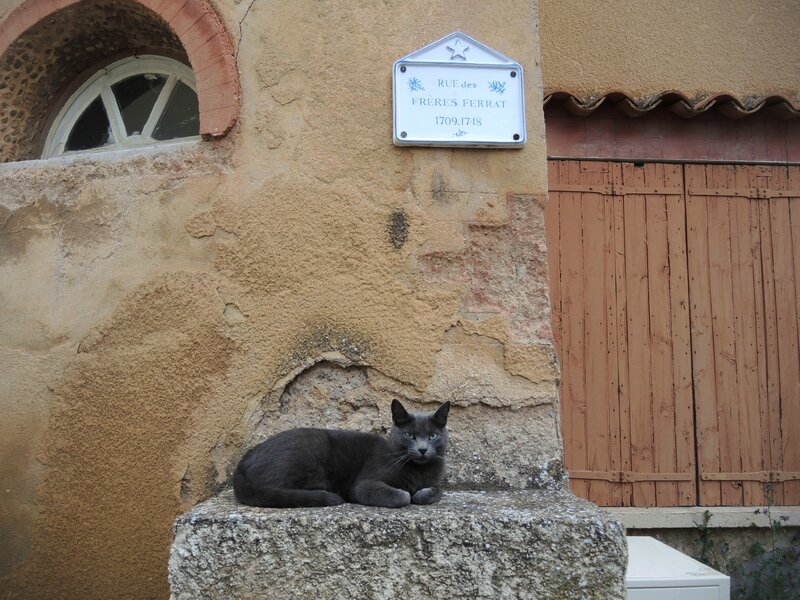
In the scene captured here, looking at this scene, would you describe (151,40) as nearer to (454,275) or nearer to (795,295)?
(454,275)

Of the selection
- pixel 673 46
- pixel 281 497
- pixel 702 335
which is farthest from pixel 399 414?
pixel 673 46

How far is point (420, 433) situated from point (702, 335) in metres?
2.39

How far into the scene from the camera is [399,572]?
233 cm

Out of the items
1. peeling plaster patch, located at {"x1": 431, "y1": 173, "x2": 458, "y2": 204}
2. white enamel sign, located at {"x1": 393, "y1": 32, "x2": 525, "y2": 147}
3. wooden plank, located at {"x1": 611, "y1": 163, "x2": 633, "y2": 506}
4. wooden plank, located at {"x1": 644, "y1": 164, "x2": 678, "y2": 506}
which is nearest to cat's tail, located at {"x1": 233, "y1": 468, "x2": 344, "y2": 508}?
peeling plaster patch, located at {"x1": 431, "y1": 173, "x2": 458, "y2": 204}

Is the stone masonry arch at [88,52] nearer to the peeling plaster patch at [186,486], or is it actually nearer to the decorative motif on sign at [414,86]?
the decorative motif on sign at [414,86]

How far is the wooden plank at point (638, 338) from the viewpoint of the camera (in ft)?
14.2

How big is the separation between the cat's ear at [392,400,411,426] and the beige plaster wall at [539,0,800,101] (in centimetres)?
284

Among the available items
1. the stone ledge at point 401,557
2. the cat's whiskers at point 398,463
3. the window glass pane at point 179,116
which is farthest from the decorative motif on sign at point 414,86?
the stone ledge at point 401,557

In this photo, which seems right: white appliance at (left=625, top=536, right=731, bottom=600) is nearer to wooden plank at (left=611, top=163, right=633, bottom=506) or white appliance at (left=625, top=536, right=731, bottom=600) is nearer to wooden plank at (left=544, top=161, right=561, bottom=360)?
wooden plank at (left=611, top=163, right=633, bottom=506)

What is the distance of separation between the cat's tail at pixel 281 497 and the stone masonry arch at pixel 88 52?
1455mm

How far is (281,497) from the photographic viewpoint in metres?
2.55

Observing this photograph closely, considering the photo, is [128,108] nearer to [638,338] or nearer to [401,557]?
[401,557]

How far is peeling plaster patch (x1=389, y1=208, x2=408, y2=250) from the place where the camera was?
9.97 ft

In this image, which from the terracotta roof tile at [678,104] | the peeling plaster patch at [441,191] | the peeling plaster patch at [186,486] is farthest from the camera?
the terracotta roof tile at [678,104]
